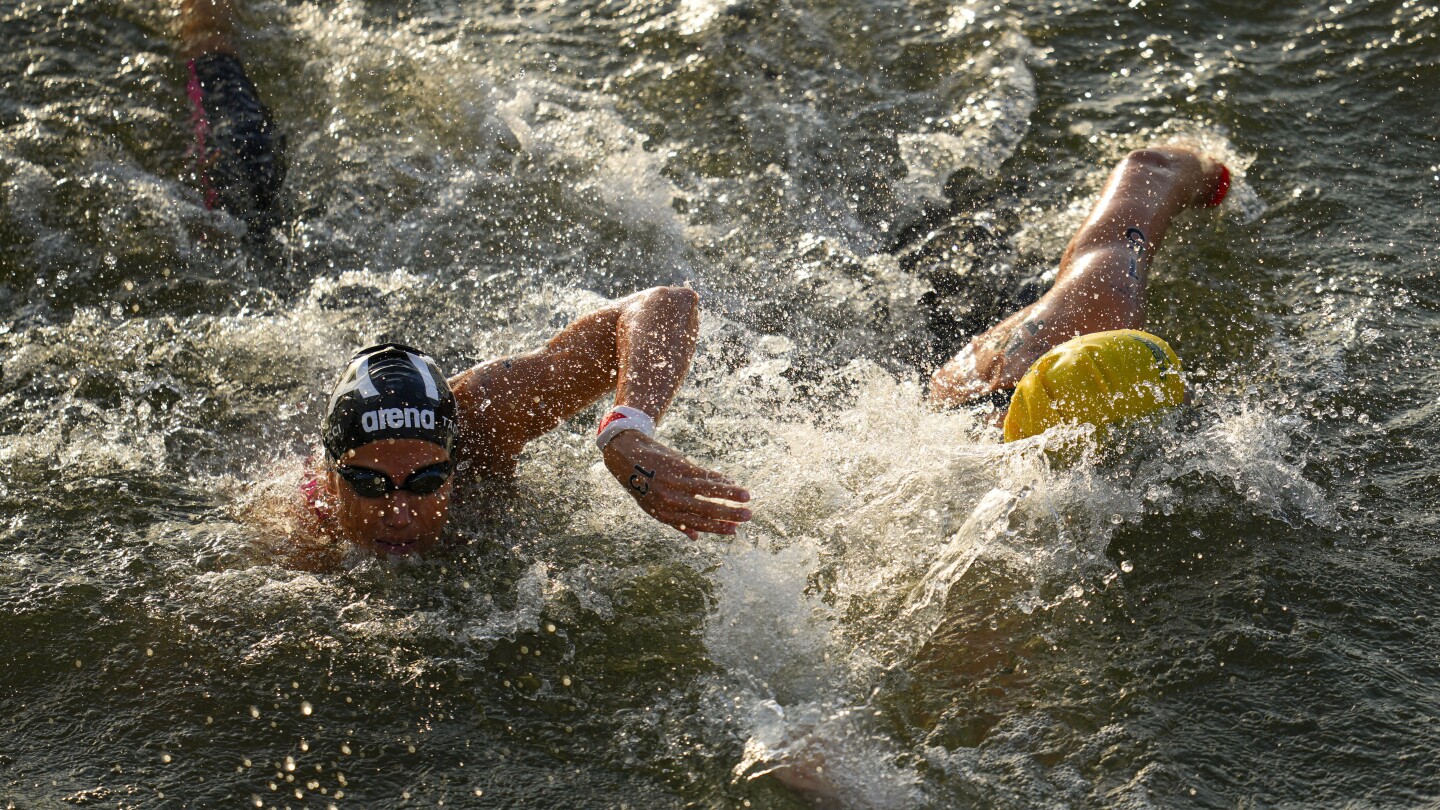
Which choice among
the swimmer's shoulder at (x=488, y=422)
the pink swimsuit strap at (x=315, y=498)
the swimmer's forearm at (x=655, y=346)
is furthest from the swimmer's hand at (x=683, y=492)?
the pink swimsuit strap at (x=315, y=498)

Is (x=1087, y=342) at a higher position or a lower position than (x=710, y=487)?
higher

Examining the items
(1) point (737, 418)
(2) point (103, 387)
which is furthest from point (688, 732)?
(2) point (103, 387)

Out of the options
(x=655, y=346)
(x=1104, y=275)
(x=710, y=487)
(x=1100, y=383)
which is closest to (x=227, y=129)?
(x=655, y=346)

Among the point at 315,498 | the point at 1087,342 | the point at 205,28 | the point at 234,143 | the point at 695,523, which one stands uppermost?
the point at 205,28

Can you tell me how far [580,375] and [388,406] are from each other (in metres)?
0.75

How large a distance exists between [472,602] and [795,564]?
1126mm

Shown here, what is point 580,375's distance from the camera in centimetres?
474

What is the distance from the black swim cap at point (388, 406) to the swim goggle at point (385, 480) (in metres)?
0.07

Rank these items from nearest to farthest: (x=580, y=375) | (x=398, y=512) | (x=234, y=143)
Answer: (x=398, y=512) → (x=580, y=375) → (x=234, y=143)

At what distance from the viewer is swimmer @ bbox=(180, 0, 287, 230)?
264 inches

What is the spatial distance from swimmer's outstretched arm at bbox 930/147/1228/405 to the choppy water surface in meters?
0.23

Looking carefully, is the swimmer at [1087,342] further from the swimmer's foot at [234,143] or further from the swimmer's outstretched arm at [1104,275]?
the swimmer's foot at [234,143]

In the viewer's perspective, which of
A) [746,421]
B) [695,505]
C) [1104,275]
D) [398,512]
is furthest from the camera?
[746,421]

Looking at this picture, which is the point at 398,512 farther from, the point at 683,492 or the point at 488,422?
the point at 683,492
